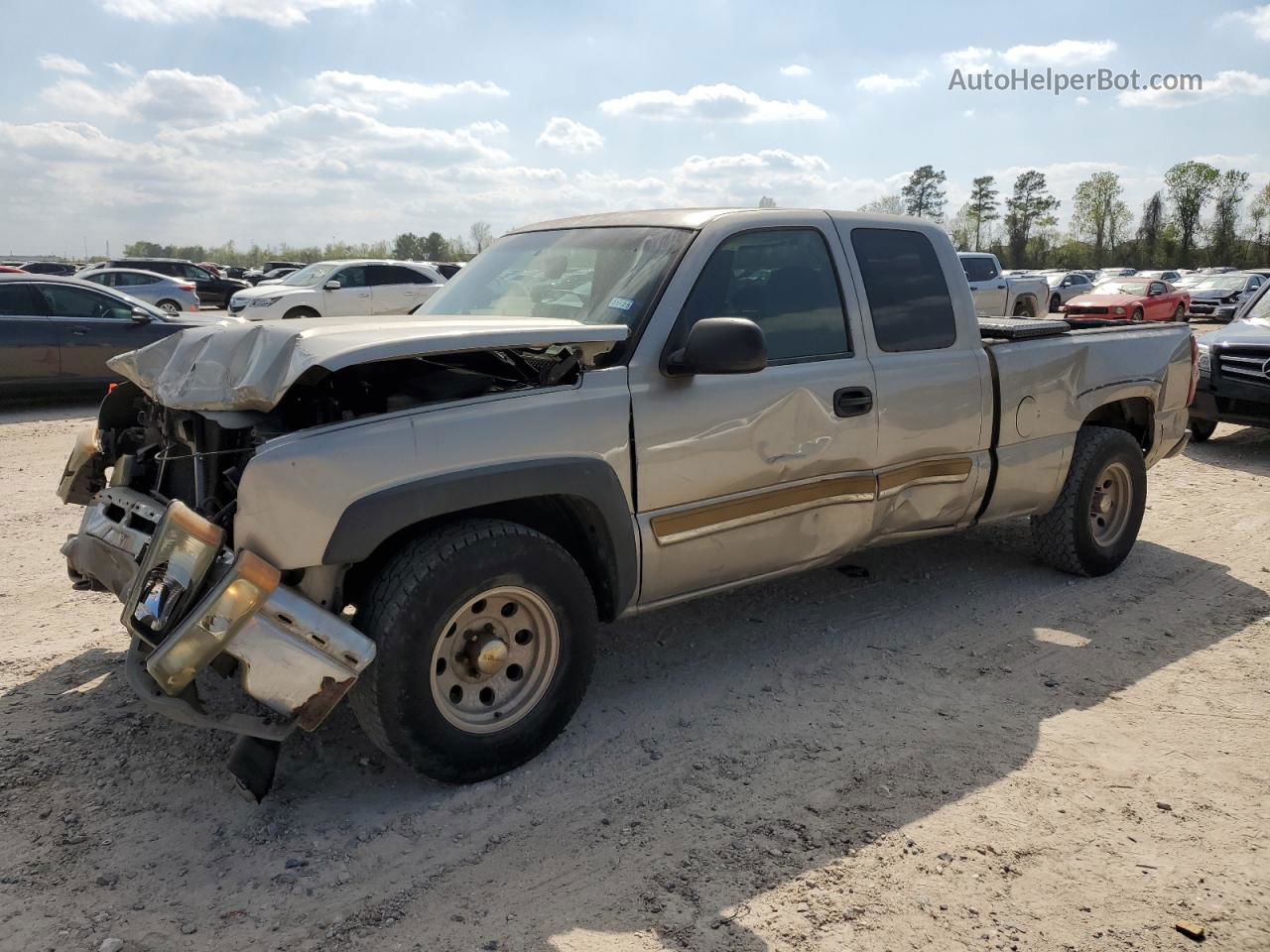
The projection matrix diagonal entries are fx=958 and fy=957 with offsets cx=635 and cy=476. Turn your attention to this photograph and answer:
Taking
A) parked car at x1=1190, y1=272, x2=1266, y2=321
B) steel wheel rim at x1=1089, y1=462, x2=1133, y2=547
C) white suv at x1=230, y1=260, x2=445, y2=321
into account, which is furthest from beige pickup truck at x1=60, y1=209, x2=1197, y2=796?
parked car at x1=1190, y1=272, x2=1266, y2=321

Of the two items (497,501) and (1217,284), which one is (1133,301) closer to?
(1217,284)

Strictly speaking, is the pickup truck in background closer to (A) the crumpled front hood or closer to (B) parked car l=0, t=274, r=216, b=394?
(B) parked car l=0, t=274, r=216, b=394

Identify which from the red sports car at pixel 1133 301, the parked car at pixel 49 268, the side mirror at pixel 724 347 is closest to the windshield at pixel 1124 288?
the red sports car at pixel 1133 301

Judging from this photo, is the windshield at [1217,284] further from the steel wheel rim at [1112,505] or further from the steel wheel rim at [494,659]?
the steel wheel rim at [494,659]

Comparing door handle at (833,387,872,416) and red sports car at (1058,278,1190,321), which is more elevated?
red sports car at (1058,278,1190,321)

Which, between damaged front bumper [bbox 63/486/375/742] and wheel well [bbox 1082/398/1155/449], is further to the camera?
wheel well [bbox 1082/398/1155/449]

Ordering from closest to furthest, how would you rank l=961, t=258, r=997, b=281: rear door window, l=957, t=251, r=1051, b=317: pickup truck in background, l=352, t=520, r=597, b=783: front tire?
l=352, t=520, r=597, b=783: front tire < l=957, t=251, r=1051, b=317: pickup truck in background < l=961, t=258, r=997, b=281: rear door window

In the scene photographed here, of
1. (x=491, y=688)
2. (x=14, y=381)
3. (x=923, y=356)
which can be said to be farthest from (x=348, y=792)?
(x=14, y=381)

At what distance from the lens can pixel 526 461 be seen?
10.6 ft

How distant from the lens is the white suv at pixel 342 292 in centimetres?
1811

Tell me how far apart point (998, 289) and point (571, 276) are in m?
19.3

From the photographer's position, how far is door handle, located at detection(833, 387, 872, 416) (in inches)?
160

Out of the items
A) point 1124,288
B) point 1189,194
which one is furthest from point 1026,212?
point 1124,288

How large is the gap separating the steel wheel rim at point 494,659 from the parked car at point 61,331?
8673 mm
